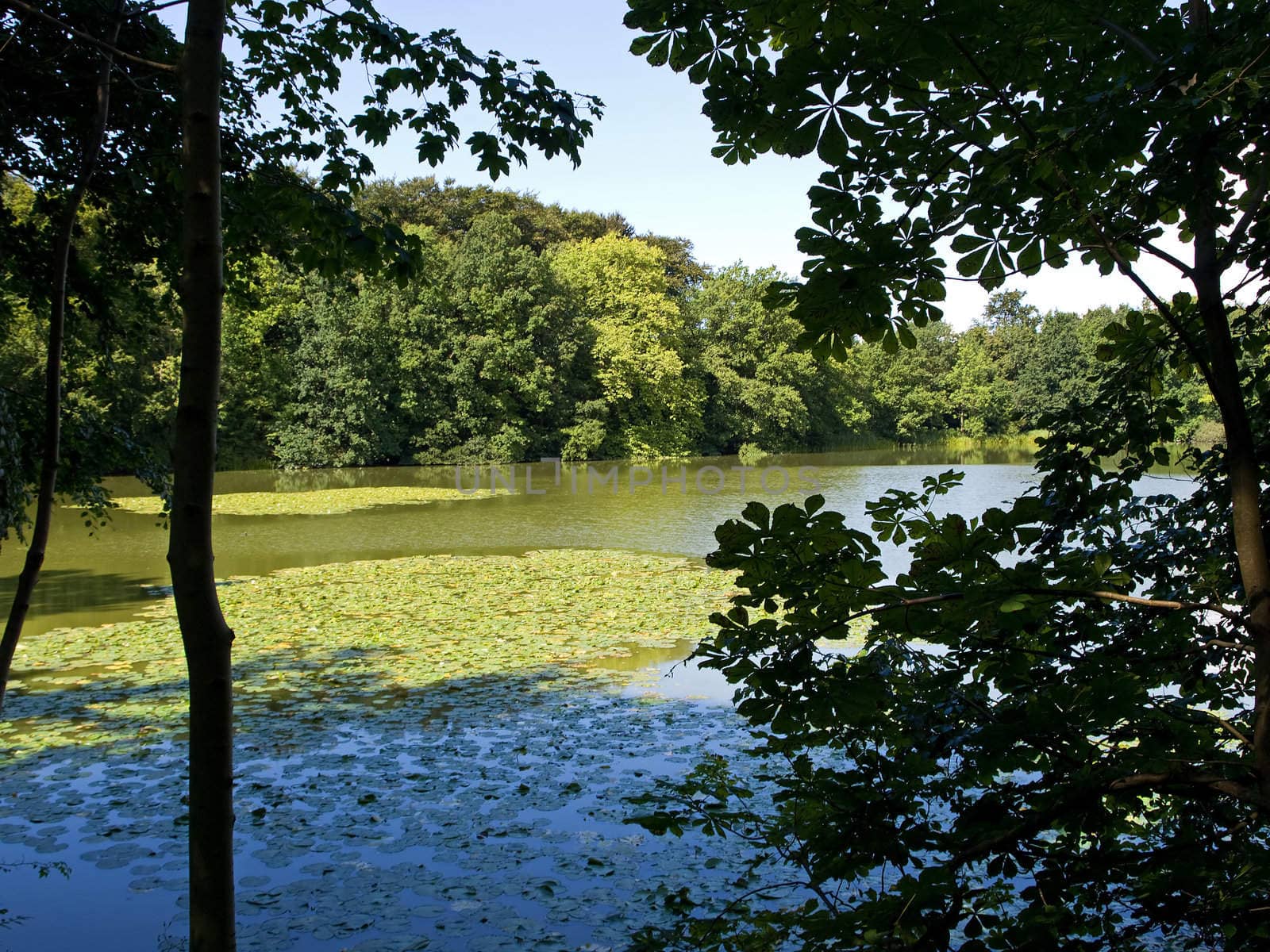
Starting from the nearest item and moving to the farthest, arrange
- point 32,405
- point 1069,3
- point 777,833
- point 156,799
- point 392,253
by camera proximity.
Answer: point 1069,3, point 777,833, point 392,253, point 32,405, point 156,799

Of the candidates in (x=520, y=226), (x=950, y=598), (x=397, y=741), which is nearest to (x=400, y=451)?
Answer: (x=520, y=226)

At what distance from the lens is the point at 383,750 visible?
5652 millimetres

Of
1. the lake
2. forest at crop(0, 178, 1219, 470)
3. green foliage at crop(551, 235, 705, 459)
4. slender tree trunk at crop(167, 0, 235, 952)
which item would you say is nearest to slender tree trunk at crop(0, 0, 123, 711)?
slender tree trunk at crop(167, 0, 235, 952)

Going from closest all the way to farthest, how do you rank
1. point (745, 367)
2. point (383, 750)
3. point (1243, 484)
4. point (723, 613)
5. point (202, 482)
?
point (1243, 484) < point (202, 482) < point (723, 613) < point (383, 750) < point (745, 367)

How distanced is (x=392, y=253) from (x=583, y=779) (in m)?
3.11

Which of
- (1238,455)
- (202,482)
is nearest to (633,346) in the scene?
(202,482)

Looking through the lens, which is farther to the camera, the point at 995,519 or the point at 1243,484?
the point at 995,519

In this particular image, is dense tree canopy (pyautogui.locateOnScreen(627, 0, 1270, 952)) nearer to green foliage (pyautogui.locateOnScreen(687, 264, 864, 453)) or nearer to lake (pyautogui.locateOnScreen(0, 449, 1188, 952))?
lake (pyautogui.locateOnScreen(0, 449, 1188, 952))

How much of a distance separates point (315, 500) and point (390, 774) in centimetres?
1706

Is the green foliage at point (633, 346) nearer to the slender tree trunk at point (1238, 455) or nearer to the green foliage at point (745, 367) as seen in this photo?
the green foliage at point (745, 367)

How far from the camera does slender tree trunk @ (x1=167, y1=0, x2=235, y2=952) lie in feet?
6.27

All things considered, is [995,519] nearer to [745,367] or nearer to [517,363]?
[517,363]

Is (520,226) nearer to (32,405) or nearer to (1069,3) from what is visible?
(32,405)

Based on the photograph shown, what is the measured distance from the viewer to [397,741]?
19.1 ft
